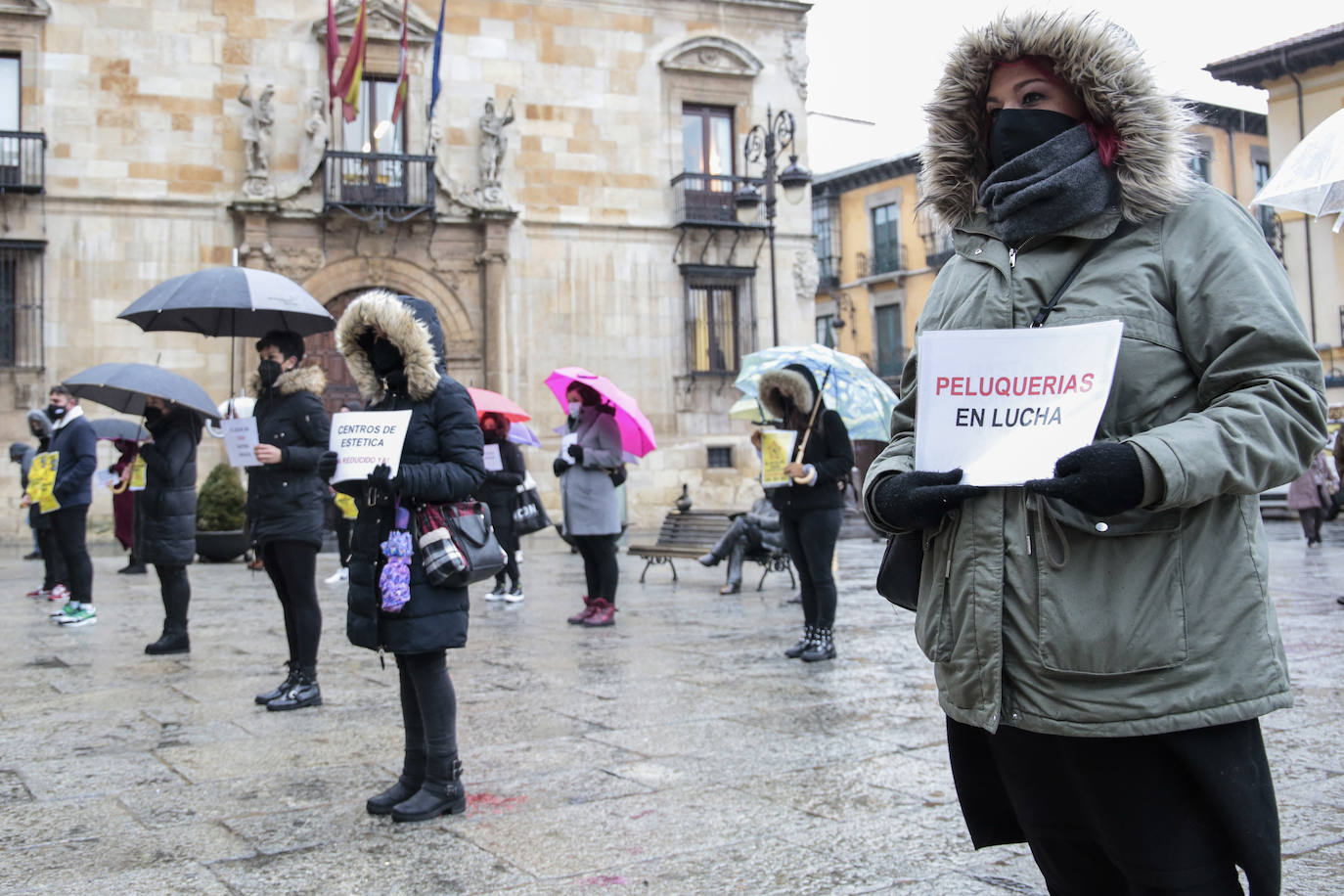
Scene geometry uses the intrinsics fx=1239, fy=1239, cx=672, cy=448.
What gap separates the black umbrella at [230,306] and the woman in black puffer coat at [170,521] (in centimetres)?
77

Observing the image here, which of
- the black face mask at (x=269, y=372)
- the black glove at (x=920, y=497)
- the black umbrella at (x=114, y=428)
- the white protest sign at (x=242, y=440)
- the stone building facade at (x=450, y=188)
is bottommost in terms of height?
the black glove at (x=920, y=497)

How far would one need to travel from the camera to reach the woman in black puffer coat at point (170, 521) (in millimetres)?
7820

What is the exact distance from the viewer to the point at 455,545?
14.0 ft

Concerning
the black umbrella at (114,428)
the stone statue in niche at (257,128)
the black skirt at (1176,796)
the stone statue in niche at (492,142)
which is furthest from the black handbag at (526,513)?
the stone statue in niche at (257,128)

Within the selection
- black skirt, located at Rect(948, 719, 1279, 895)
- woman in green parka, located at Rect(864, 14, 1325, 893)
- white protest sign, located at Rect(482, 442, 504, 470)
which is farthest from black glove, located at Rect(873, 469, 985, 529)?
white protest sign, located at Rect(482, 442, 504, 470)

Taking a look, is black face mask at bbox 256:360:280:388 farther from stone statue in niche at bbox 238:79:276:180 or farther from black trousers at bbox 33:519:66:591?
stone statue in niche at bbox 238:79:276:180

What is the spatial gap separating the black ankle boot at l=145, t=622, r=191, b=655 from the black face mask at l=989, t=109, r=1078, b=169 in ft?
22.5

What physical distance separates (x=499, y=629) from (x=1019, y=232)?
290 inches

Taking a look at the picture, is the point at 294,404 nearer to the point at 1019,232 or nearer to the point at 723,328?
the point at 1019,232

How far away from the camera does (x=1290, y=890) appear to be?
3.26 m

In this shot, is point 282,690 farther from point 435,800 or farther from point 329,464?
point 435,800

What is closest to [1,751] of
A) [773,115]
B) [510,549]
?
[510,549]

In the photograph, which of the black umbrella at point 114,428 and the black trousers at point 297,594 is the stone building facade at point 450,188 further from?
the black trousers at point 297,594

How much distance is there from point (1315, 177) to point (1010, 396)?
15.1 ft
